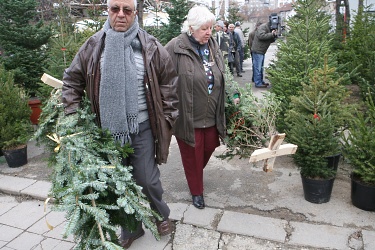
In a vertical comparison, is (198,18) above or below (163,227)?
above

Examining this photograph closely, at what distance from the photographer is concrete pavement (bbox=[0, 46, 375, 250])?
10.7ft

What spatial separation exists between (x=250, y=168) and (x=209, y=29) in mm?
2112

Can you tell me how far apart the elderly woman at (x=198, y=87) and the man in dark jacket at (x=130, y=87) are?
0.37 metres

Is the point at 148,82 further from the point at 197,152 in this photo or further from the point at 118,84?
the point at 197,152

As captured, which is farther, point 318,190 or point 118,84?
point 318,190

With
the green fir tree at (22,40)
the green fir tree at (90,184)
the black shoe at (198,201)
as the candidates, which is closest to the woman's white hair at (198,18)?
the green fir tree at (90,184)

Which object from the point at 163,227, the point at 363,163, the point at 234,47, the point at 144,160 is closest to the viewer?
the point at 144,160

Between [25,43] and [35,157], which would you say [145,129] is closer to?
[35,157]

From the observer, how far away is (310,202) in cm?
385

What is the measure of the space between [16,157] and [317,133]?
3.99 m

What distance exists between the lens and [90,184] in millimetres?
2201

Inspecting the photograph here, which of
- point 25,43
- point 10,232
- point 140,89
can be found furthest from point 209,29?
point 25,43

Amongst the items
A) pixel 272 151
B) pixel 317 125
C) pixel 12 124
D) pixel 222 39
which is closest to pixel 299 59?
pixel 317 125

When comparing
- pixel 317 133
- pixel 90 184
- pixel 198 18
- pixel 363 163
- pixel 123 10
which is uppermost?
pixel 123 10
